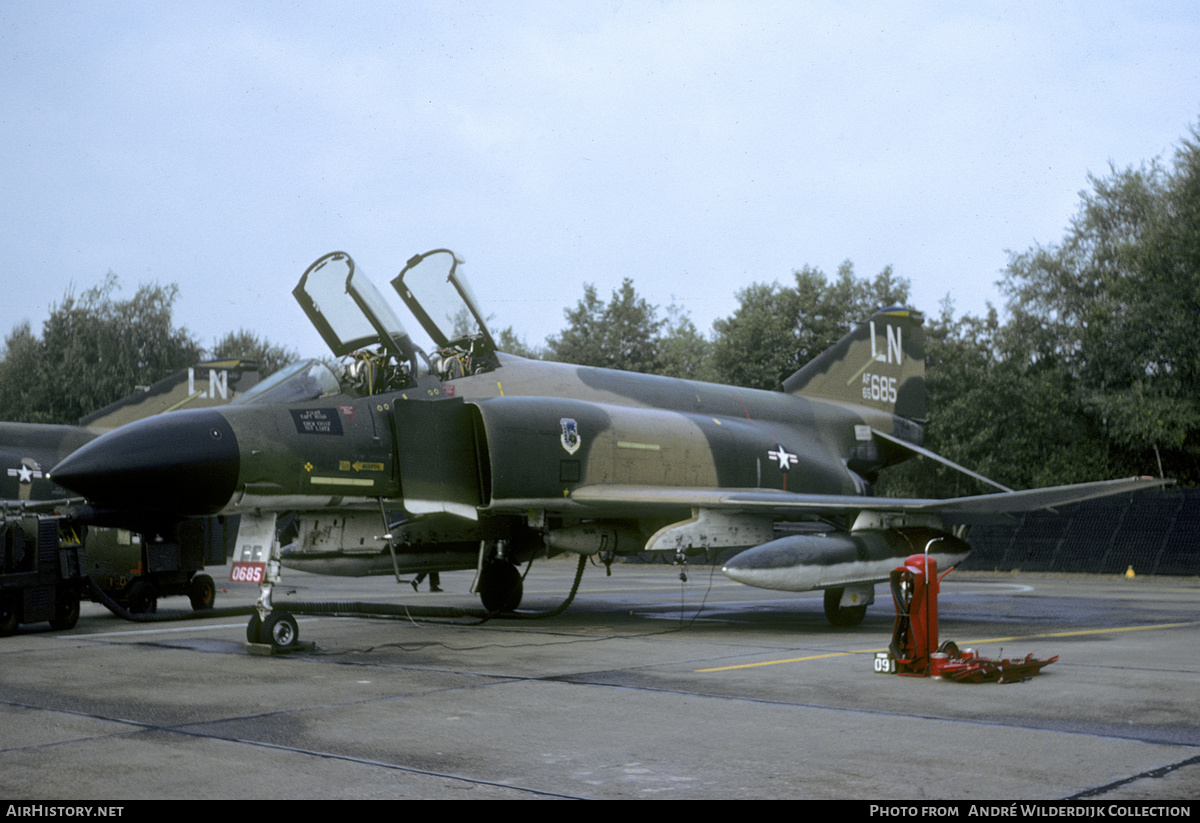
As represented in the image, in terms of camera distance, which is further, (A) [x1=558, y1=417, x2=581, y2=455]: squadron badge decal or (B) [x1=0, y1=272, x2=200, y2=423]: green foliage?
(B) [x1=0, y1=272, x2=200, y2=423]: green foliage

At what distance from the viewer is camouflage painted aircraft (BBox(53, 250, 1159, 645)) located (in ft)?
28.9

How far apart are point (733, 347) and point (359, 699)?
112ft

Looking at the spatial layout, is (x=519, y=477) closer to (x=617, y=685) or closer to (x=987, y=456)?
(x=617, y=685)

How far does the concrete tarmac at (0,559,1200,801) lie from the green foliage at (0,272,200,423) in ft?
116

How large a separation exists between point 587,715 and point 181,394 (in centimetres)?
1992

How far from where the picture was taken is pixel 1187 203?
2973 cm

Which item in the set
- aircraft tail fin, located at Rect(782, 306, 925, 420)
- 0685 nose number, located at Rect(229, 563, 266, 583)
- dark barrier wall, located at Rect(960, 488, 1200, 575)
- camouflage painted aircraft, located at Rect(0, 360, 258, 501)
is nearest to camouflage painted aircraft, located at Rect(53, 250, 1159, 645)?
0685 nose number, located at Rect(229, 563, 266, 583)

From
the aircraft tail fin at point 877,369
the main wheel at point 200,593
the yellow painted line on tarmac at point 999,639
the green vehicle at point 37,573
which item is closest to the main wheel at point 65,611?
the green vehicle at point 37,573

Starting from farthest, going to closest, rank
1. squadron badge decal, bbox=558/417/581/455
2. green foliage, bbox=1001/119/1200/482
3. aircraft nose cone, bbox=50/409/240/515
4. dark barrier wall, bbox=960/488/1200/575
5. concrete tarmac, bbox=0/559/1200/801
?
green foliage, bbox=1001/119/1200/482
dark barrier wall, bbox=960/488/1200/575
squadron badge decal, bbox=558/417/581/455
aircraft nose cone, bbox=50/409/240/515
concrete tarmac, bbox=0/559/1200/801

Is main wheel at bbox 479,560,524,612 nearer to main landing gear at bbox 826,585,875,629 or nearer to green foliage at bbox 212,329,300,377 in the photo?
main landing gear at bbox 826,585,875,629

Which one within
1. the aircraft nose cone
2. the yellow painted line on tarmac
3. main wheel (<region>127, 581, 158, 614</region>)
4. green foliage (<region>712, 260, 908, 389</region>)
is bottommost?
the yellow painted line on tarmac

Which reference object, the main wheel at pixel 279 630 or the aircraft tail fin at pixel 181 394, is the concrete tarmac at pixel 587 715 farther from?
the aircraft tail fin at pixel 181 394

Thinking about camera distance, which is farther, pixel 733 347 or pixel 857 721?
pixel 733 347
